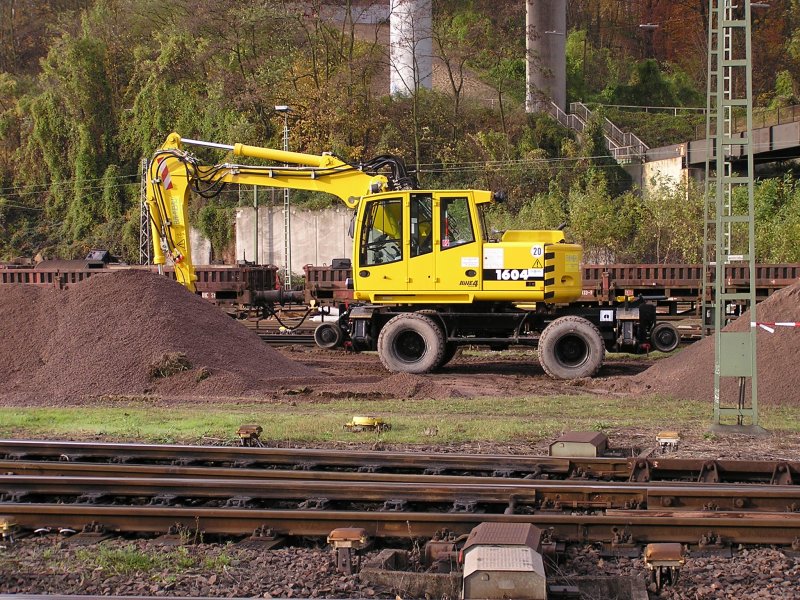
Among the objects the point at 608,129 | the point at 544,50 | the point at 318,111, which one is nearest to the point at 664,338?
the point at 318,111

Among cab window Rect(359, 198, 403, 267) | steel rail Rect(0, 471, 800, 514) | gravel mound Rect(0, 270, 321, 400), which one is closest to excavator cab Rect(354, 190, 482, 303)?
cab window Rect(359, 198, 403, 267)

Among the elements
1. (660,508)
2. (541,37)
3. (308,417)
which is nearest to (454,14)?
(541,37)

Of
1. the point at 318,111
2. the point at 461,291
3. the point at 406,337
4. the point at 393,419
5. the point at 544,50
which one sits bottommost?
the point at 393,419

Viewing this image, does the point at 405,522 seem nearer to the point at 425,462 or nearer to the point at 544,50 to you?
the point at 425,462

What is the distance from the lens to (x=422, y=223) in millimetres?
19406

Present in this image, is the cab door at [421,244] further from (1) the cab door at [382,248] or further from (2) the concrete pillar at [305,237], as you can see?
(2) the concrete pillar at [305,237]

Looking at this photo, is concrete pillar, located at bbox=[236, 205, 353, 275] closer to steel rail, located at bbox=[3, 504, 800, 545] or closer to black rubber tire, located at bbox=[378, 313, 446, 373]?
black rubber tire, located at bbox=[378, 313, 446, 373]

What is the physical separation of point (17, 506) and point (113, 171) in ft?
157

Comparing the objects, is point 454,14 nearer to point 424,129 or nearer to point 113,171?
point 424,129

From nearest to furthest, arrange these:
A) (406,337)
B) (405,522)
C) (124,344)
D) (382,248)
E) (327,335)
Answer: (405,522), (124,344), (382,248), (406,337), (327,335)

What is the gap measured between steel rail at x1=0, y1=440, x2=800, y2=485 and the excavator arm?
36.8 feet

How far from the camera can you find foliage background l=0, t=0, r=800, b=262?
157 ft

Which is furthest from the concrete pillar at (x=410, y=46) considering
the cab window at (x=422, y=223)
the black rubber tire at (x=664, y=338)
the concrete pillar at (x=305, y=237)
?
the cab window at (x=422, y=223)

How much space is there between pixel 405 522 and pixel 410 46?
1788 inches
